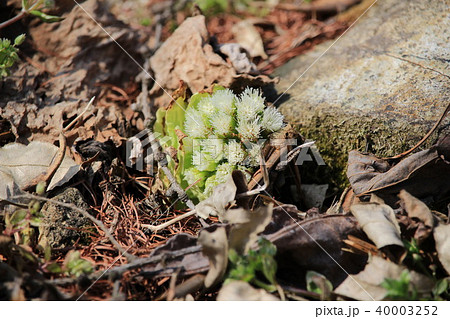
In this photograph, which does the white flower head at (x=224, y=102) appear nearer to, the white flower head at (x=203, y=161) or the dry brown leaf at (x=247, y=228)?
the white flower head at (x=203, y=161)

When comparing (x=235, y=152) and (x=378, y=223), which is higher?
Result: (x=235, y=152)

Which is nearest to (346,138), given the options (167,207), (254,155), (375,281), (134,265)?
(254,155)

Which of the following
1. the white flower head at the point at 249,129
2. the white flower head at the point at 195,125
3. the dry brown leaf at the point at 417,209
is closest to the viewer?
the dry brown leaf at the point at 417,209

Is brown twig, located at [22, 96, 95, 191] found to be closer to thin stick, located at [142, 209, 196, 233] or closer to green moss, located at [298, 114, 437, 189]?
thin stick, located at [142, 209, 196, 233]

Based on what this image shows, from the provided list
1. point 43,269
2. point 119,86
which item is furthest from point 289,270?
point 119,86

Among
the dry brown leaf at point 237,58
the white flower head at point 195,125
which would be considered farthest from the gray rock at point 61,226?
the dry brown leaf at point 237,58

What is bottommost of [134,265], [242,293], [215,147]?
[242,293]

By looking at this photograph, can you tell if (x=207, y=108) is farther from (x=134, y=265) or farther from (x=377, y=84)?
(x=377, y=84)
